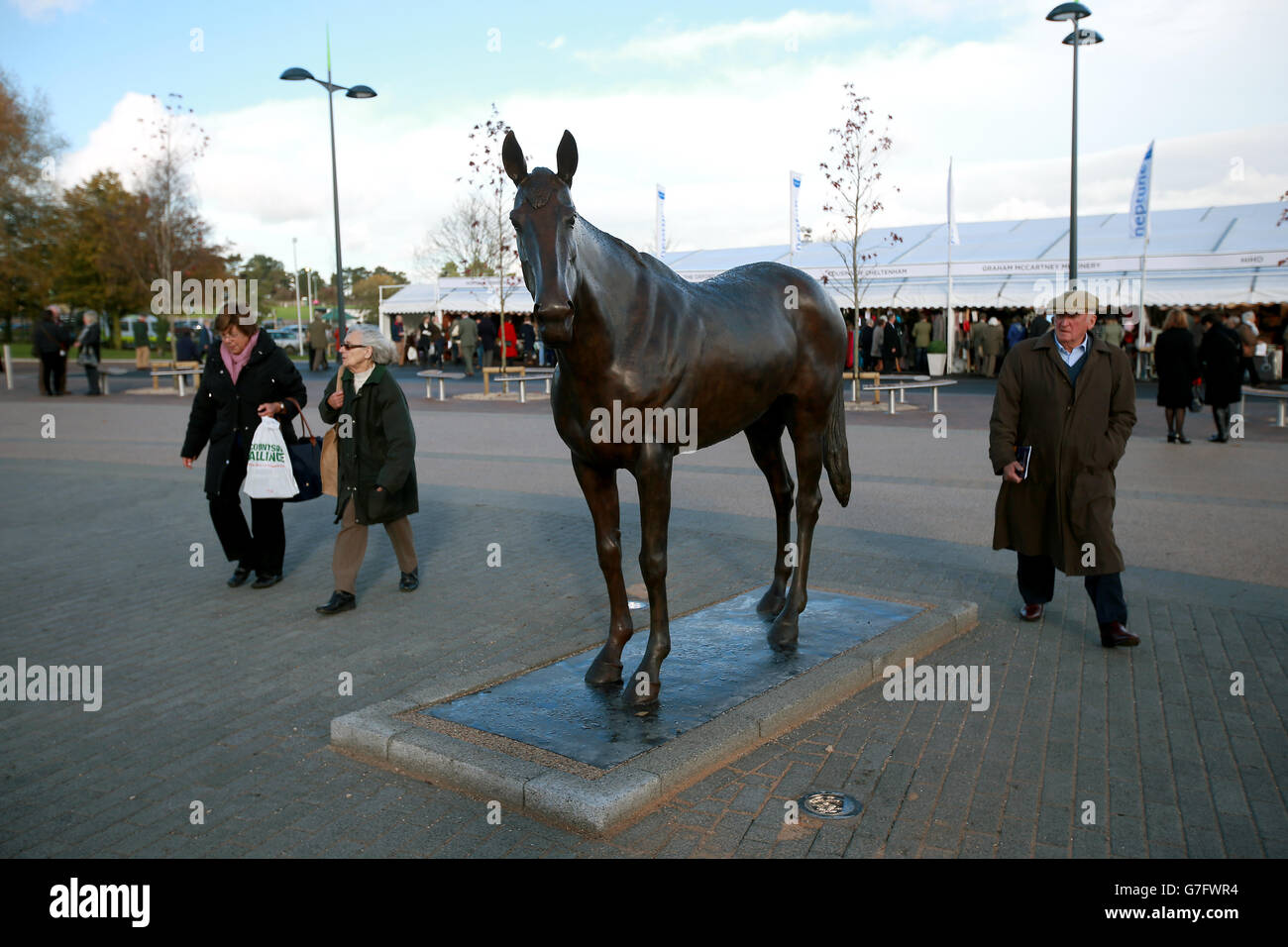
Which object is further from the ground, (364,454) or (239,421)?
(239,421)

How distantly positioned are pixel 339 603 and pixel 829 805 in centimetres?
377

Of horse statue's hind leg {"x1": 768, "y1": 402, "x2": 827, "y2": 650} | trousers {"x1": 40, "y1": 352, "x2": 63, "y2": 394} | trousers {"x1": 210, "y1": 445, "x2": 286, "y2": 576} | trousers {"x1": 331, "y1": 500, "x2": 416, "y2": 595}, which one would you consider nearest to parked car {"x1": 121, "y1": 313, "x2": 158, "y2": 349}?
trousers {"x1": 40, "y1": 352, "x2": 63, "y2": 394}

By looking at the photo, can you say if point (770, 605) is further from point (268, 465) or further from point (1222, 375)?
point (1222, 375)

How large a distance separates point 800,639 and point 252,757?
2718mm

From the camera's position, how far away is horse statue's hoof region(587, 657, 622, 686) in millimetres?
4578

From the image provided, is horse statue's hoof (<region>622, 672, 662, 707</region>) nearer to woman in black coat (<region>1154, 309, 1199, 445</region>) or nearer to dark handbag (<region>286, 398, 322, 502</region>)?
dark handbag (<region>286, 398, 322, 502</region>)

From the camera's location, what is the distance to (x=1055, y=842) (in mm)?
3305

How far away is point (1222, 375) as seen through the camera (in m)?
13.8

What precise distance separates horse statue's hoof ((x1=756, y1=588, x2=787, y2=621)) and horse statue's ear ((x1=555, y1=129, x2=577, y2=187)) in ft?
9.34

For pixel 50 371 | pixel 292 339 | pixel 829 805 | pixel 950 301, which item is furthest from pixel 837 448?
pixel 292 339
